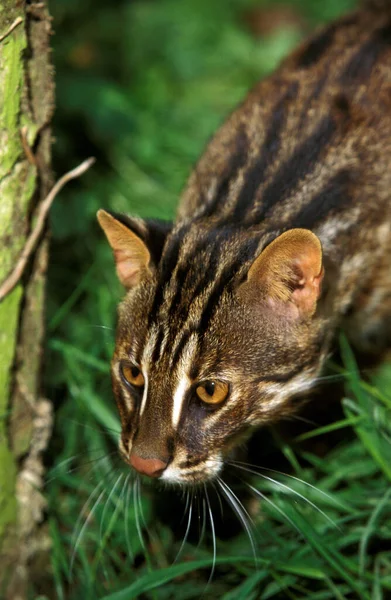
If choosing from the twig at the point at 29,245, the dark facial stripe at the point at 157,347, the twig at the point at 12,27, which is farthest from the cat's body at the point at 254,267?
the twig at the point at 12,27

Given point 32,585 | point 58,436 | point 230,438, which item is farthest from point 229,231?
point 32,585

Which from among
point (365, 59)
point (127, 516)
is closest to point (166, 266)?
point (127, 516)

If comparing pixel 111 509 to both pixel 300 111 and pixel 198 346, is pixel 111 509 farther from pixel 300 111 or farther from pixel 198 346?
pixel 300 111

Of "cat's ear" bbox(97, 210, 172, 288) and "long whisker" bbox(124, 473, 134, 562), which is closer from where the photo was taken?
"cat's ear" bbox(97, 210, 172, 288)

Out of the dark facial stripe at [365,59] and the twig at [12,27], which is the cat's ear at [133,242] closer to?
the twig at [12,27]

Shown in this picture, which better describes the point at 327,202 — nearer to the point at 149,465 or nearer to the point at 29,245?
the point at 29,245

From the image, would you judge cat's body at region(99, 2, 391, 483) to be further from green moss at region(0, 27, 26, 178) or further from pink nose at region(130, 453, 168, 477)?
green moss at region(0, 27, 26, 178)

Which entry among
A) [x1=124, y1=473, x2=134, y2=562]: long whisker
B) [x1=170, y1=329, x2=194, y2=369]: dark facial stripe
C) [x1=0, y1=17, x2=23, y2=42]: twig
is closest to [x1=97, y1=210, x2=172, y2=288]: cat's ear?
[x1=170, y1=329, x2=194, y2=369]: dark facial stripe
